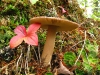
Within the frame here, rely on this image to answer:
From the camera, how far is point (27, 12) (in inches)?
87.2

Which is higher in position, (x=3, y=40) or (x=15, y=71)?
(x=3, y=40)

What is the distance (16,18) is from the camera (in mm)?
2096

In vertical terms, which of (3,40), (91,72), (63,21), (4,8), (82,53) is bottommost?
(91,72)

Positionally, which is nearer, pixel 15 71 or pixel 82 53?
pixel 15 71

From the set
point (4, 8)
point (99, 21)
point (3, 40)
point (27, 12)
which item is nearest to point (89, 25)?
point (99, 21)

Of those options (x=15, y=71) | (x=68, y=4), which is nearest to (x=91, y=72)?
(x=15, y=71)

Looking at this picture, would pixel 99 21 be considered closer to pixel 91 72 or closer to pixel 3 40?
pixel 91 72

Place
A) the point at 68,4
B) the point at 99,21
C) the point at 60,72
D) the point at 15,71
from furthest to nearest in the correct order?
the point at 99,21, the point at 68,4, the point at 60,72, the point at 15,71

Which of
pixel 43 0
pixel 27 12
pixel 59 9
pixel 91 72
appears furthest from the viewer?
pixel 59 9

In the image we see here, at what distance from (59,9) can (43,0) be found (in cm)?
52

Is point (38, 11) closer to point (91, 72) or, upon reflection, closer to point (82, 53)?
point (82, 53)

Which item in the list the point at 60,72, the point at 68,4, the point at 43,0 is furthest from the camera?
the point at 68,4

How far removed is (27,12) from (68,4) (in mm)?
1260

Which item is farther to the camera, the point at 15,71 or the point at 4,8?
the point at 4,8
